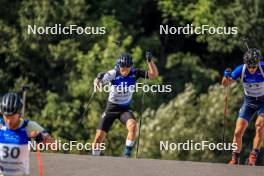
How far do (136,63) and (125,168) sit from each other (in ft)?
44.9

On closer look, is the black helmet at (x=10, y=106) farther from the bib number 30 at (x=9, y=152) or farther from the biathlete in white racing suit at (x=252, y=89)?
the biathlete in white racing suit at (x=252, y=89)

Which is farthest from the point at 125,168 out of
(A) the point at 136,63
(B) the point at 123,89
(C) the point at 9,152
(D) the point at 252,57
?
(A) the point at 136,63

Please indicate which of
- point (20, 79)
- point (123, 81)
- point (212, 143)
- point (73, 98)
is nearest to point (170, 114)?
point (212, 143)

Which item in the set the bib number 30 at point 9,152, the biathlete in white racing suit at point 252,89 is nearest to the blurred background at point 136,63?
the biathlete in white racing suit at point 252,89

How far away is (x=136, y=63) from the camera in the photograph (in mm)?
25953

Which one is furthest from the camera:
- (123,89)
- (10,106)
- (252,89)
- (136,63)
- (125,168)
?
(136,63)

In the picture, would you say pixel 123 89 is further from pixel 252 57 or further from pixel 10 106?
pixel 10 106

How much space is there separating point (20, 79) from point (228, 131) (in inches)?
312

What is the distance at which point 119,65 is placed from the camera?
13766 mm

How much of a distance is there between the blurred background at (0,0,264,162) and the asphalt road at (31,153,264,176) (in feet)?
34.3

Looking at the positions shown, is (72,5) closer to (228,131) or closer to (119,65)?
(228,131)

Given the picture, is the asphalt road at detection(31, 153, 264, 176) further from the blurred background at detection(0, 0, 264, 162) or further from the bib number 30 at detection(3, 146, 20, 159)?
the blurred background at detection(0, 0, 264, 162)

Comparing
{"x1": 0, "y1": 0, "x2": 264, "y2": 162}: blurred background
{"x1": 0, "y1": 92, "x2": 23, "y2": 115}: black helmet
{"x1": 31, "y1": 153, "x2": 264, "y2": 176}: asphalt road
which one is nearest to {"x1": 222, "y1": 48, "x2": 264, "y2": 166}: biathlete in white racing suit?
{"x1": 31, "y1": 153, "x2": 264, "y2": 176}: asphalt road

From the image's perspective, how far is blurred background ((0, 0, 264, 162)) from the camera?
24469 mm
